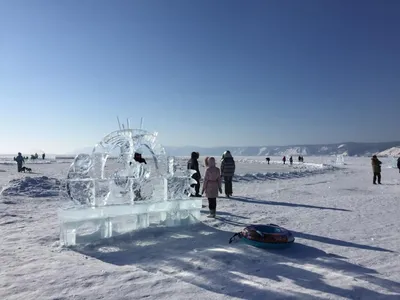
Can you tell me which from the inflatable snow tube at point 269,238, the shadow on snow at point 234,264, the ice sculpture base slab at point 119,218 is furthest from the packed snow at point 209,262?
the ice sculpture base slab at point 119,218

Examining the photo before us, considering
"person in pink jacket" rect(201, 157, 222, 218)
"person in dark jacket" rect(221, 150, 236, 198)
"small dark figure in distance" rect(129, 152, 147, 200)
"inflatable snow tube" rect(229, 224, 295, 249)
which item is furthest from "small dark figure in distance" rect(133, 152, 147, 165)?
"person in dark jacket" rect(221, 150, 236, 198)

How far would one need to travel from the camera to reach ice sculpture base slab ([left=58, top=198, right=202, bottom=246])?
6.70 meters

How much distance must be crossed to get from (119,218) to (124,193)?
2.62 ft

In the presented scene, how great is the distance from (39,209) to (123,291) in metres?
8.02

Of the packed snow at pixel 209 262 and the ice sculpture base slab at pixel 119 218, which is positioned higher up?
the ice sculpture base slab at pixel 119 218

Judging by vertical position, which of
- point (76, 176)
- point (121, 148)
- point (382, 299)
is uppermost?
point (121, 148)

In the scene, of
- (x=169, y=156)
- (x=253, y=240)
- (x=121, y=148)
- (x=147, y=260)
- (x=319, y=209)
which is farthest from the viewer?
(x=319, y=209)

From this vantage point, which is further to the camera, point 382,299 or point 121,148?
point 121,148

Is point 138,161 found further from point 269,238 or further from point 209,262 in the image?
point 269,238

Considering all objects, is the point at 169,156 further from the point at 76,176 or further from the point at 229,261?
the point at 229,261

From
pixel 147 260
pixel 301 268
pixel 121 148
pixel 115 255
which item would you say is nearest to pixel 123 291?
pixel 147 260

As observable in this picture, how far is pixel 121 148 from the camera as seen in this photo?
8477mm

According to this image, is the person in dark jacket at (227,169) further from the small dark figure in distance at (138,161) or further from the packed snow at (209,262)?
the small dark figure in distance at (138,161)

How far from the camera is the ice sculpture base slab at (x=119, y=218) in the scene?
6695 millimetres
